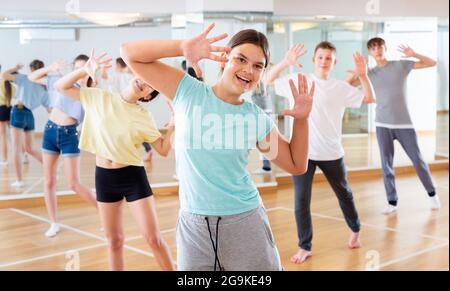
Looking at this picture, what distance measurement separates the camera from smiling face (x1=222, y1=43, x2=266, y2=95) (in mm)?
1588

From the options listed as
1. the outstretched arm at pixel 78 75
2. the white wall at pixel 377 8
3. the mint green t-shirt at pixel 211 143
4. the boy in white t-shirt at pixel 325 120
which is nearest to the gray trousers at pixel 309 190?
the boy in white t-shirt at pixel 325 120

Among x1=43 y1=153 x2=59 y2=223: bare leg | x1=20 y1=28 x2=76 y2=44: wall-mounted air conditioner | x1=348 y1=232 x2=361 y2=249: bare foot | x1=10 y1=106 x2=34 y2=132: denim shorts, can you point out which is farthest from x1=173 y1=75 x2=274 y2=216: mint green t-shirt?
x1=348 y1=232 x2=361 y2=249: bare foot

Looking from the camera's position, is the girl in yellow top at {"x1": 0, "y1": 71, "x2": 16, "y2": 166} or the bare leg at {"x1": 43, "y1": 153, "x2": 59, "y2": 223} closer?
the girl in yellow top at {"x1": 0, "y1": 71, "x2": 16, "y2": 166}

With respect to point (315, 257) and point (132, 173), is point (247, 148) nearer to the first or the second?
point (132, 173)

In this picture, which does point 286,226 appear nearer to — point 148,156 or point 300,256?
point 300,256

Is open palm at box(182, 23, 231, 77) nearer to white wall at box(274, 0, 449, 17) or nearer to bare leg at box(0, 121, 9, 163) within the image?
bare leg at box(0, 121, 9, 163)

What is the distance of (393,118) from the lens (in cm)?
380

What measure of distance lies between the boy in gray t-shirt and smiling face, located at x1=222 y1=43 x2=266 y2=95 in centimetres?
166

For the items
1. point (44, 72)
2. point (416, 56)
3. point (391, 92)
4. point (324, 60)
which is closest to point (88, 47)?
point (44, 72)

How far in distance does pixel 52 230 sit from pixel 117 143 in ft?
1.91

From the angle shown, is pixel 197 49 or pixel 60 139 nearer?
pixel 197 49

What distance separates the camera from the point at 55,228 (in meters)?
2.42

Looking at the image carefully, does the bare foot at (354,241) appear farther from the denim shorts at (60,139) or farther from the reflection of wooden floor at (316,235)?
the denim shorts at (60,139)
